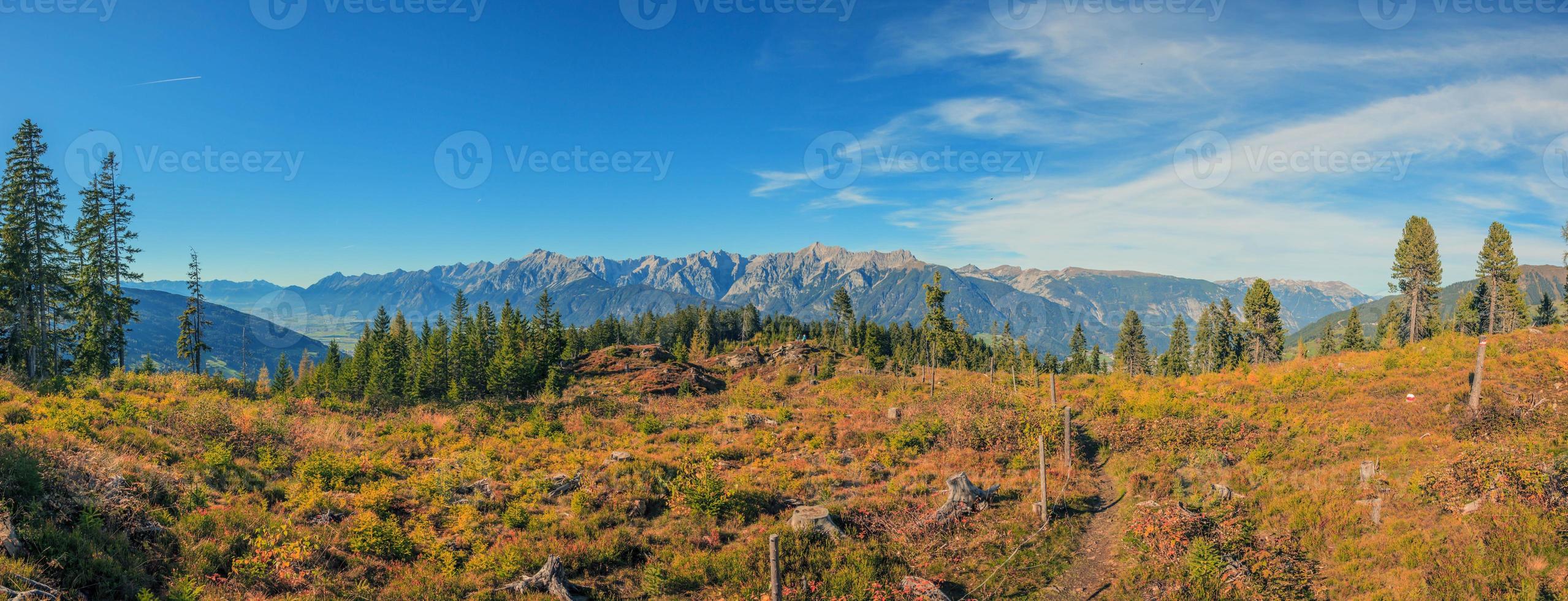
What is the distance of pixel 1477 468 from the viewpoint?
15.7m

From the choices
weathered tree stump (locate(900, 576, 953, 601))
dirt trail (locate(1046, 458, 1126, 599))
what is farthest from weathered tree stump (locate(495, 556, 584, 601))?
dirt trail (locate(1046, 458, 1126, 599))

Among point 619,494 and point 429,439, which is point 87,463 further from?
point 619,494

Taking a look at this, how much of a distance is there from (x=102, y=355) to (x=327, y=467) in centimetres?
4394

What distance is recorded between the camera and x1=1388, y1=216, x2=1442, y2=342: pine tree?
222 feet

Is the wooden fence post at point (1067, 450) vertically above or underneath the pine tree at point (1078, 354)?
above

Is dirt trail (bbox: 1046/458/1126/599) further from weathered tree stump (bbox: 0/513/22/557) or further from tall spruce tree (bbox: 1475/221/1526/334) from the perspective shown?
tall spruce tree (bbox: 1475/221/1526/334)

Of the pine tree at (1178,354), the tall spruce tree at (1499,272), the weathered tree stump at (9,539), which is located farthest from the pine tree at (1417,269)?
the weathered tree stump at (9,539)

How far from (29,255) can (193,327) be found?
2061 cm

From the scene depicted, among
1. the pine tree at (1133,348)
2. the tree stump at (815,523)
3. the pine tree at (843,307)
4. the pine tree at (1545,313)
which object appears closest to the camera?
the tree stump at (815,523)

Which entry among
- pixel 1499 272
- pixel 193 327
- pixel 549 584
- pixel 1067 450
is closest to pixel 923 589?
pixel 549 584

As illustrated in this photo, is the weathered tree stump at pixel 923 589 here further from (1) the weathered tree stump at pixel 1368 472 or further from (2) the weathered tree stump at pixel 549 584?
(1) the weathered tree stump at pixel 1368 472

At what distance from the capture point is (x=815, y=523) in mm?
16375

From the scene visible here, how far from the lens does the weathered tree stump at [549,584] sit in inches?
481

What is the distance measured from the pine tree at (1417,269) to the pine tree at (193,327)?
427ft
